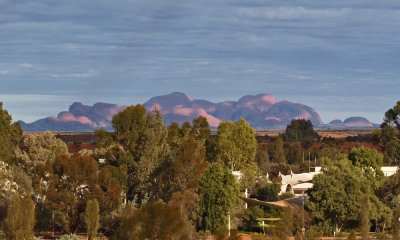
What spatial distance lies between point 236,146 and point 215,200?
1553 cm

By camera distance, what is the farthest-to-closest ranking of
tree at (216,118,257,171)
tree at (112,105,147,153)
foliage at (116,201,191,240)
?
tree at (216,118,257,171) → tree at (112,105,147,153) → foliage at (116,201,191,240)

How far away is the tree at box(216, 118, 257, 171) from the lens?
225 ft

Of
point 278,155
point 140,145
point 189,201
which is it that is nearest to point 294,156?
point 278,155

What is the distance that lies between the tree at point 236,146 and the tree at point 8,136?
1709 cm

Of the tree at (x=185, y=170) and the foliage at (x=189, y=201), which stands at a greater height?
the tree at (x=185, y=170)

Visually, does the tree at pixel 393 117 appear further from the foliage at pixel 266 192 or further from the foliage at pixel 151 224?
the foliage at pixel 151 224

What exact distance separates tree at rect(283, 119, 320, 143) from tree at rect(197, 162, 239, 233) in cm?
11431

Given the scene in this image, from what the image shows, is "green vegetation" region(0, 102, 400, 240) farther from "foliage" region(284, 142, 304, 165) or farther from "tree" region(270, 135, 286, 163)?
"foliage" region(284, 142, 304, 165)

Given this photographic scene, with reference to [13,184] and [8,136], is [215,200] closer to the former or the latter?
[13,184]

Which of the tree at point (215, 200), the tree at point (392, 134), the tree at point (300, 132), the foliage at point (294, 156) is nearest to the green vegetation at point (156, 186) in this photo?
the tree at point (215, 200)

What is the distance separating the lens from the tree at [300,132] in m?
172

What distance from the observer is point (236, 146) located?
69000 millimetres

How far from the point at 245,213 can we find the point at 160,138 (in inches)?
328

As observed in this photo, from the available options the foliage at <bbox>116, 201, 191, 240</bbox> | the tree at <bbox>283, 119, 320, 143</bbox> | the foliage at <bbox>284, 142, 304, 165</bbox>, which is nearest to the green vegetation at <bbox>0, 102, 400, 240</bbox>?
the foliage at <bbox>116, 201, 191, 240</bbox>
